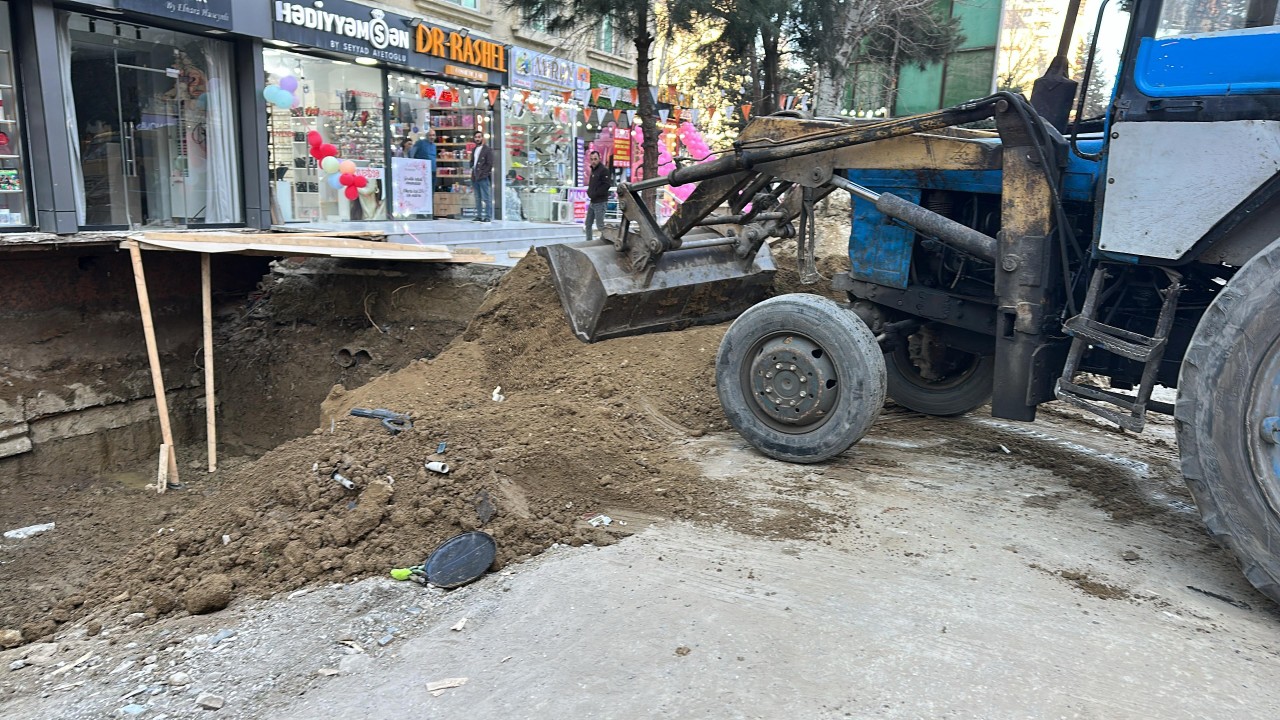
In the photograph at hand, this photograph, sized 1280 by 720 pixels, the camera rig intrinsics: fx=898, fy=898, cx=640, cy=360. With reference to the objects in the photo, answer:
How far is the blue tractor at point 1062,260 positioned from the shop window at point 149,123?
26.6 ft

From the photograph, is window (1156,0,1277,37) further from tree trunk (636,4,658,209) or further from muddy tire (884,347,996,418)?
tree trunk (636,4,658,209)

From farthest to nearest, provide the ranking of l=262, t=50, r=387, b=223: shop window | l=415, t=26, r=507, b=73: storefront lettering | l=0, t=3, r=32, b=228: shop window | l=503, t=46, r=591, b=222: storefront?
l=503, t=46, r=591, b=222: storefront → l=415, t=26, r=507, b=73: storefront lettering → l=262, t=50, r=387, b=223: shop window → l=0, t=3, r=32, b=228: shop window

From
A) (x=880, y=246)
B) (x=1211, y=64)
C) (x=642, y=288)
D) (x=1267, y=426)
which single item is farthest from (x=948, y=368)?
(x=1267, y=426)

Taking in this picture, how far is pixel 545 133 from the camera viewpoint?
2100cm

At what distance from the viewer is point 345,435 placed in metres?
5.41

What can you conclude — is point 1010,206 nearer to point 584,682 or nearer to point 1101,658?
point 1101,658

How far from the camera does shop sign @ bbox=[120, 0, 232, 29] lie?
36.8 ft

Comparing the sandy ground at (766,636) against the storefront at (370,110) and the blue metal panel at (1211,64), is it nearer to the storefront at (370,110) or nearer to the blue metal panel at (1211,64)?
the blue metal panel at (1211,64)

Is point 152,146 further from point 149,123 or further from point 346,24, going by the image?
point 346,24

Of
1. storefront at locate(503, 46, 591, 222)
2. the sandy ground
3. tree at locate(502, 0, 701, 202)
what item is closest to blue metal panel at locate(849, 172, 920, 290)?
the sandy ground

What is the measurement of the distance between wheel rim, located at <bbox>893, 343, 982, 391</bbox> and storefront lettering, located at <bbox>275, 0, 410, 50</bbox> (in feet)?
36.6

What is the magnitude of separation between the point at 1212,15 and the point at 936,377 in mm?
3083

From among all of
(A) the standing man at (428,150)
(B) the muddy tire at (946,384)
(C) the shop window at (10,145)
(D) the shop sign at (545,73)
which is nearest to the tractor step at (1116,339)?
(B) the muddy tire at (946,384)

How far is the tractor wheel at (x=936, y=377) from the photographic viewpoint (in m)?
6.24
